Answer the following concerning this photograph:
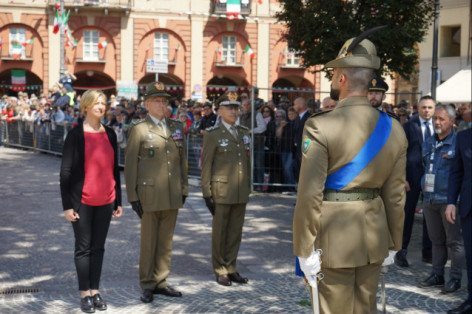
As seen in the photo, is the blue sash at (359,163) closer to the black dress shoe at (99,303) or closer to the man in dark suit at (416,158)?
the black dress shoe at (99,303)

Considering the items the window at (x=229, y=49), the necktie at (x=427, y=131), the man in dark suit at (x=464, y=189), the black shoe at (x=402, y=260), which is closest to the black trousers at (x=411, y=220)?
the black shoe at (x=402, y=260)

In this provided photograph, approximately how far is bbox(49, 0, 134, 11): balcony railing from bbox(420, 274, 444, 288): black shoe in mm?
36773

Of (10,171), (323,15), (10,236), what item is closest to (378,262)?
(10,236)

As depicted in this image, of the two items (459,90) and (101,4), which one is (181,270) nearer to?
(459,90)

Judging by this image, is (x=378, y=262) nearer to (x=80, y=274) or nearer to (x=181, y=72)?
(x=80, y=274)

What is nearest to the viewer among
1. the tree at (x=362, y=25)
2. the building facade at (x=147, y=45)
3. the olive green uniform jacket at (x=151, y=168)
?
the olive green uniform jacket at (x=151, y=168)

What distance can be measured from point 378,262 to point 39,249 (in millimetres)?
5536

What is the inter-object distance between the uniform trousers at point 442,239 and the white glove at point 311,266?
3.50m

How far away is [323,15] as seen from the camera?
53.7ft

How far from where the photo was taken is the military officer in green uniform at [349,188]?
13.4 ft

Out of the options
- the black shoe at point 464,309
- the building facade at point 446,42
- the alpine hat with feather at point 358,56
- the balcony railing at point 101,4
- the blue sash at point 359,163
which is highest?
the balcony railing at point 101,4

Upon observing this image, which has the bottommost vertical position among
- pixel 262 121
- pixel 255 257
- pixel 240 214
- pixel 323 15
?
pixel 255 257

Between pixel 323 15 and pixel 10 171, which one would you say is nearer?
pixel 323 15

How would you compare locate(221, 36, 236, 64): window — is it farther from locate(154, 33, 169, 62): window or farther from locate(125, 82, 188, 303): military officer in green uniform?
locate(125, 82, 188, 303): military officer in green uniform
